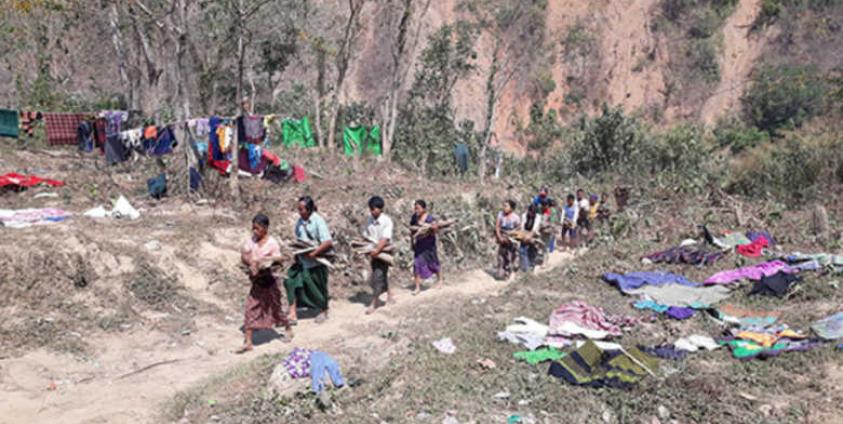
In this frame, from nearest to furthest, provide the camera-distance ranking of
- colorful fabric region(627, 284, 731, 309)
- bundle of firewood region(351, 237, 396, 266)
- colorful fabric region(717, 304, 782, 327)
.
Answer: colorful fabric region(717, 304, 782, 327) < bundle of firewood region(351, 237, 396, 266) < colorful fabric region(627, 284, 731, 309)

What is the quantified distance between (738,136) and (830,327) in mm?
26733

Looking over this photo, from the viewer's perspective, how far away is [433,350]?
6.00 meters

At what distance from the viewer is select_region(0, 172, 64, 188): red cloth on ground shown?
11.2 metres

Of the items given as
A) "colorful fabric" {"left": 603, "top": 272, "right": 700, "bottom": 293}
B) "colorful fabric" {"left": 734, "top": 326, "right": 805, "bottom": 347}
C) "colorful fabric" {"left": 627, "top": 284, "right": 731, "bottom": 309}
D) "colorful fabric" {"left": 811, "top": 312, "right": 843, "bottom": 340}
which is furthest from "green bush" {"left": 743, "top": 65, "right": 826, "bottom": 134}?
"colorful fabric" {"left": 734, "top": 326, "right": 805, "bottom": 347}

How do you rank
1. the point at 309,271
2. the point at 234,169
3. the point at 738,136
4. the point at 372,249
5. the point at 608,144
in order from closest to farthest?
the point at 309,271, the point at 372,249, the point at 234,169, the point at 608,144, the point at 738,136

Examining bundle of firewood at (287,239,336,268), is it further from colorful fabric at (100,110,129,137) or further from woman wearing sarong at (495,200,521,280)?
colorful fabric at (100,110,129,137)

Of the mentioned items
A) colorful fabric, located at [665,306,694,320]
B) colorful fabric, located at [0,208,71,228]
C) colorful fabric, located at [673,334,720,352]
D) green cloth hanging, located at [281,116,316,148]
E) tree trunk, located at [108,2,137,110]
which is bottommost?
colorful fabric, located at [665,306,694,320]

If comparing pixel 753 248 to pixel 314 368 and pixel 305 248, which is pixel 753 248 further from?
pixel 314 368

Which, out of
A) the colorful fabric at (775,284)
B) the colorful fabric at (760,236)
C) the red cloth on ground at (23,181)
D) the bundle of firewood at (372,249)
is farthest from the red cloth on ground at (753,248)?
the red cloth on ground at (23,181)

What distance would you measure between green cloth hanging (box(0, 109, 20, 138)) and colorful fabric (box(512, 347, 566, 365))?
1276 cm

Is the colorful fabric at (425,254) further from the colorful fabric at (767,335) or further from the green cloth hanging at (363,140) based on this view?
the green cloth hanging at (363,140)

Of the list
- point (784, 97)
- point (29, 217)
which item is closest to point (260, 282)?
point (29, 217)

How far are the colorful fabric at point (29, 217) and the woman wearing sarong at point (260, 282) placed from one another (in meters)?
4.15

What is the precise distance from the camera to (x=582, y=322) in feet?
22.5
